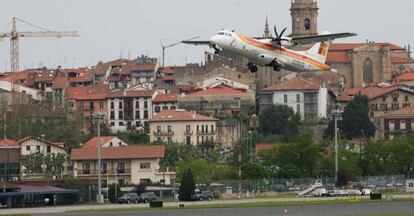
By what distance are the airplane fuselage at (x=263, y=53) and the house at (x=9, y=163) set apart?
4231 centimetres

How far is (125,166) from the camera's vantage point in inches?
6422

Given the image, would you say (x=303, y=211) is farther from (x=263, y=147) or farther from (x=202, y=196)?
(x=263, y=147)

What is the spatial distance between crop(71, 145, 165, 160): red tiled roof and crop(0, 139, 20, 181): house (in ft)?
24.1

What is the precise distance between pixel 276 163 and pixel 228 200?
36.0 m

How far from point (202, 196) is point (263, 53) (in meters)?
19.9

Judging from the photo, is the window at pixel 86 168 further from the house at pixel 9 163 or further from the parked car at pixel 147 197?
the parked car at pixel 147 197

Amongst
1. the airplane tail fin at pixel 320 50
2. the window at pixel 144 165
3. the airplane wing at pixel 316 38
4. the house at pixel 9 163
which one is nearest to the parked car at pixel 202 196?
the airplane tail fin at pixel 320 50

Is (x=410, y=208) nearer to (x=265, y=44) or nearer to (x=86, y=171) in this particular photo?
(x=265, y=44)

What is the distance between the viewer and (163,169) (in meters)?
165

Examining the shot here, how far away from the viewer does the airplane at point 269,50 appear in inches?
4355

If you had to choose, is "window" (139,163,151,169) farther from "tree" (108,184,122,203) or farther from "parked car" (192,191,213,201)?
"parked car" (192,191,213,201)

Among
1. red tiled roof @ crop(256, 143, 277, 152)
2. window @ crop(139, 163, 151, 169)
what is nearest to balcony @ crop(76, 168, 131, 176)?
window @ crop(139, 163, 151, 169)

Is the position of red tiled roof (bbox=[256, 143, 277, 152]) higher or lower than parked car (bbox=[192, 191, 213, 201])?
higher

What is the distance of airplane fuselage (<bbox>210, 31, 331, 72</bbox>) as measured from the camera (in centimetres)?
11056
